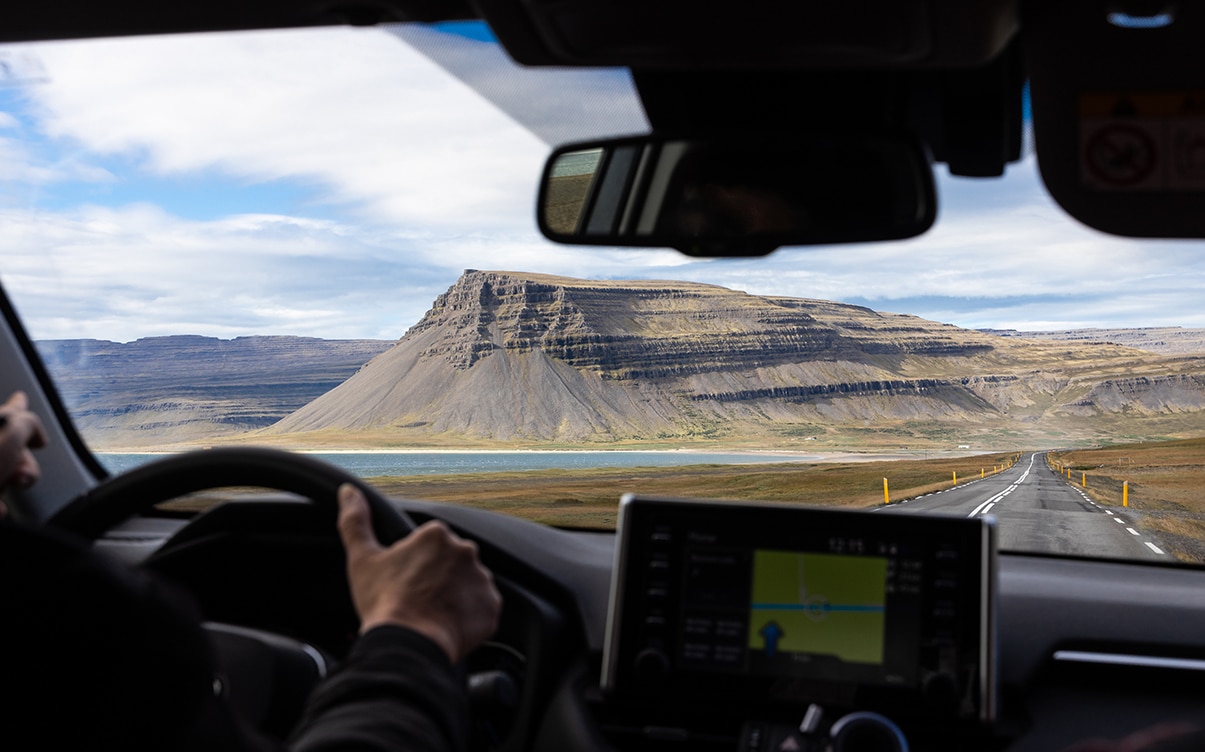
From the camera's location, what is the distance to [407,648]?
1.38 metres

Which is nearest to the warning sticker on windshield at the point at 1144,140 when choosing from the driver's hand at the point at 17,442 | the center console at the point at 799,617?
the center console at the point at 799,617

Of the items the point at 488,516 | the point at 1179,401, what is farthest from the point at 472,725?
the point at 1179,401

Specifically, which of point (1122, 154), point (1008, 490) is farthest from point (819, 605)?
point (1008, 490)

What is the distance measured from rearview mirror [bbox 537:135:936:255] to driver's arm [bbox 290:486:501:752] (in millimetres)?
1297

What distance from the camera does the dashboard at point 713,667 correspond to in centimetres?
254

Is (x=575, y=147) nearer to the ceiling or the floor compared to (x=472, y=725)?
nearer to the ceiling

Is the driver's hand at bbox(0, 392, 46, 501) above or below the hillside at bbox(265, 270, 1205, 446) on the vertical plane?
above

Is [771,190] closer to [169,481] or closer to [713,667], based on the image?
[713,667]

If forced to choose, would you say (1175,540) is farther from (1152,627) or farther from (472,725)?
(472,725)

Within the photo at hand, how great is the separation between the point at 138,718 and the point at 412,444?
1238 centimetres

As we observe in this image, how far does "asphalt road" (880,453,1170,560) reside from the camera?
11.4ft

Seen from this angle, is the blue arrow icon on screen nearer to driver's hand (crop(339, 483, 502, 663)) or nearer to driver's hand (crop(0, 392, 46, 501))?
driver's hand (crop(339, 483, 502, 663))

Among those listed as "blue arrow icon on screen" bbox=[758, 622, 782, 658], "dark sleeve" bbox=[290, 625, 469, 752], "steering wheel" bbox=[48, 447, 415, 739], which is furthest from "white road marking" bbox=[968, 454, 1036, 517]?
"dark sleeve" bbox=[290, 625, 469, 752]

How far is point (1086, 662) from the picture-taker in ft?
9.10
